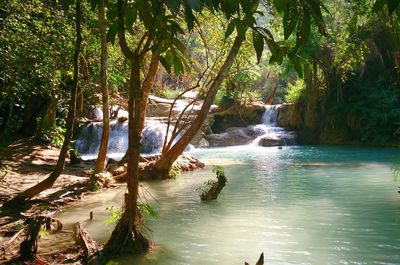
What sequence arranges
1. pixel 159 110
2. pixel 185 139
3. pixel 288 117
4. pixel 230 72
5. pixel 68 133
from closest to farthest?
pixel 68 133
pixel 185 139
pixel 230 72
pixel 288 117
pixel 159 110

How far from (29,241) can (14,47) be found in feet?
12.6

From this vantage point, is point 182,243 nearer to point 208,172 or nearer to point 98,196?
point 98,196

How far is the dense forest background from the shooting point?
738 centimetres

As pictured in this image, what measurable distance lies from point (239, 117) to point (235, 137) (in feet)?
9.28

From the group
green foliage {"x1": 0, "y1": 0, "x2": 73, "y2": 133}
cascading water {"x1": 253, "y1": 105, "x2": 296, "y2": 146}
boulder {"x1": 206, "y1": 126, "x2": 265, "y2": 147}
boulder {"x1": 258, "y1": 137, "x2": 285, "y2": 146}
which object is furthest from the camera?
boulder {"x1": 206, "y1": 126, "x2": 265, "y2": 147}

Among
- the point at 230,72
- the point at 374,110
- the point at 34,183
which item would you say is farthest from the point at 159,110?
the point at 34,183

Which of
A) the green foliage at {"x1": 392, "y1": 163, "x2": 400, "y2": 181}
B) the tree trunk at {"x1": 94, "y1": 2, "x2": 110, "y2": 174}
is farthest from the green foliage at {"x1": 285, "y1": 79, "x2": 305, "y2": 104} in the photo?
the tree trunk at {"x1": 94, "y1": 2, "x2": 110, "y2": 174}

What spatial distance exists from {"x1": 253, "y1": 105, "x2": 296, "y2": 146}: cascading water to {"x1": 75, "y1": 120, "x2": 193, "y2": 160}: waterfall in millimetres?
6197

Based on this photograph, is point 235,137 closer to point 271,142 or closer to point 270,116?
point 271,142

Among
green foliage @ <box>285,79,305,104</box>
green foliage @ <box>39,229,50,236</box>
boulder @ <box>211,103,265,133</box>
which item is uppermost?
green foliage @ <box>285,79,305,104</box>

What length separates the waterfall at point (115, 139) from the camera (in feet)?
65.7

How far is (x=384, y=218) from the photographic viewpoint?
21.7 feet

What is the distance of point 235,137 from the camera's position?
81.1 feet

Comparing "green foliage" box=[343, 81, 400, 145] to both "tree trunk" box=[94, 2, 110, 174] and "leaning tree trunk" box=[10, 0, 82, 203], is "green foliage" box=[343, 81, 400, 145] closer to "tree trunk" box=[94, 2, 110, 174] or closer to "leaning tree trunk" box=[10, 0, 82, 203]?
"tree trunk" box=[94, 2, 110, 174]
